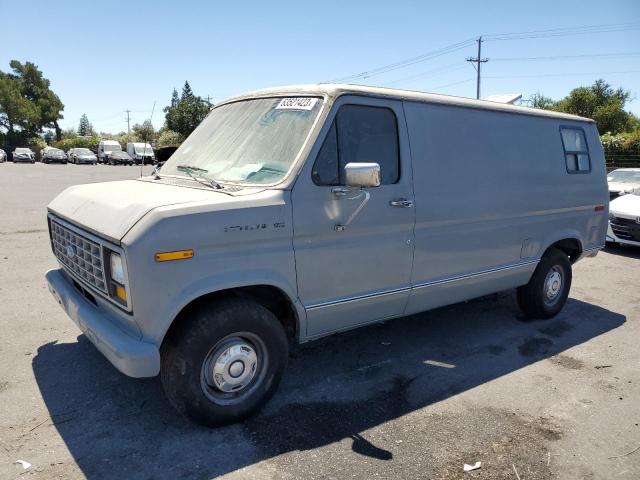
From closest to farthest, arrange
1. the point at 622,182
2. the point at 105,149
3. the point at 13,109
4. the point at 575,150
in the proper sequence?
1. the point at 575,150
2. the point at 622,182
3. the point at 105,149
4. the point at 13,109

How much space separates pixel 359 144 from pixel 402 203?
0.58 metres

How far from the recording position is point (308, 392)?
3.91 meters

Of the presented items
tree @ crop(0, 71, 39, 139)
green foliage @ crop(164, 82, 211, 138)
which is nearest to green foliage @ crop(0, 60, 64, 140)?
tree @ crop(0, 71, 39, 139)

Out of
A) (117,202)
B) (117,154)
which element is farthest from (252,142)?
(117,154)

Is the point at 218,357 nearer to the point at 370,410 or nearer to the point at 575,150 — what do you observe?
the point at 370,410

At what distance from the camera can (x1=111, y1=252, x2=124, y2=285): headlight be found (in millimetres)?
2961

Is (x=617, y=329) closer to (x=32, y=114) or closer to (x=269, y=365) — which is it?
(x=269, y=365)

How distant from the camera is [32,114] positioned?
201 feet

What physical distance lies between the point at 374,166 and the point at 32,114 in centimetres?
6940

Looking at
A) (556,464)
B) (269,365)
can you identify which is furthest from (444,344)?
(269,365)

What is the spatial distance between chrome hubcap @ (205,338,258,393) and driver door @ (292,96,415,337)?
0.50 metres

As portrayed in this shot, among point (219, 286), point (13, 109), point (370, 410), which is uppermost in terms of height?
point (13, 109)

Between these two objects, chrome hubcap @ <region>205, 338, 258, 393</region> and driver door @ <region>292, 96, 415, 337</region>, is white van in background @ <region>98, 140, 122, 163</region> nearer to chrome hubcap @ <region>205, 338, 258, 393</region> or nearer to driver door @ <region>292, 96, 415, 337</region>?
driver door @ <region>292, 96, 415, 337</region>

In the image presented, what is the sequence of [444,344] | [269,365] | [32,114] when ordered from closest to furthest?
[269,365], [444,344], [32,114]
